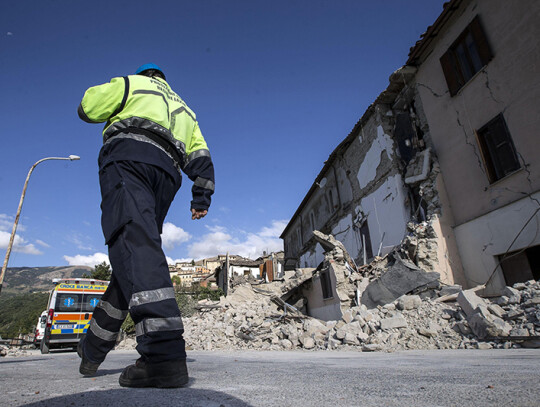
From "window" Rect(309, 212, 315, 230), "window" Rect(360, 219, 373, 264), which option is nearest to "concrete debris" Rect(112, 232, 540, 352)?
"window" Rect(360, 219, 373, 264)

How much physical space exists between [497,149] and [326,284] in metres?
6.69

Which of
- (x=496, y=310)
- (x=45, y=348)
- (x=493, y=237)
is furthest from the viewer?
(x=45, y=348)

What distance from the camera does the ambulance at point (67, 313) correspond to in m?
9.96

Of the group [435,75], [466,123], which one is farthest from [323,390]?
[435,75]

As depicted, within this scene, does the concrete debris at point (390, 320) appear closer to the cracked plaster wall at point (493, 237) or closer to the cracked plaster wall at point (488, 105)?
the cracked plaster wall at point (493, 237)

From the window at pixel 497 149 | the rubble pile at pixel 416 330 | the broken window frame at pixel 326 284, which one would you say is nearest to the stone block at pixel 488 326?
the rubble pile at pixel 416 330

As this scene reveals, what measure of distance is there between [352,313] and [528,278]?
157 inches

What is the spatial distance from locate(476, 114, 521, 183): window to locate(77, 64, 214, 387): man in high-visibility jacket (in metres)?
8.32

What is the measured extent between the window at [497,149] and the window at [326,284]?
19.1ft

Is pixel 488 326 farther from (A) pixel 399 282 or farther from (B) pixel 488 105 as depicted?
(B) pixel 488 105

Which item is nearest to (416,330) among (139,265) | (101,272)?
(139,265)

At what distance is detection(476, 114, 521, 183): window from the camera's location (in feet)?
25.3

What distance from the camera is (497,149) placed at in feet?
26.4

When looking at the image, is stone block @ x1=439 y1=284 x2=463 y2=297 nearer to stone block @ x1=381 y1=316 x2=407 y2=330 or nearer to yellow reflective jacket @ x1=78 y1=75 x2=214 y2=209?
stone block @ x1=381 y1=316 x2=407 y2=330
